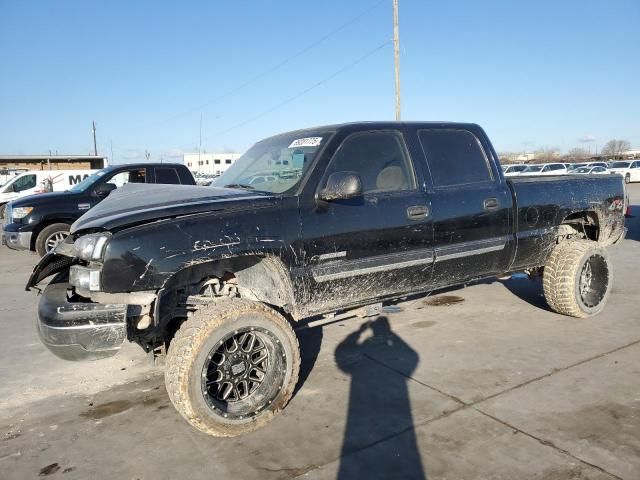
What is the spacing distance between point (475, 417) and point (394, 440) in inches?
23.6

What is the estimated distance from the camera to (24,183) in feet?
64.8

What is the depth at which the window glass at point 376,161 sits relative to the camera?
3.73 meters

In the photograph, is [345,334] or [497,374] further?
[345,334]

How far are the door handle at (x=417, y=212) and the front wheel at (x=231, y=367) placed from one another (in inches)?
51.1

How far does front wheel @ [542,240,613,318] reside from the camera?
16.0 feet

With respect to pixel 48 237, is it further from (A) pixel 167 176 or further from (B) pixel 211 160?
(B) pixel 211 160

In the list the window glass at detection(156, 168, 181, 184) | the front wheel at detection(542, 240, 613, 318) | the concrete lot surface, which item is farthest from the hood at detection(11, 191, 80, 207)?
the front wheel at detection(542, 240, 613, 318)

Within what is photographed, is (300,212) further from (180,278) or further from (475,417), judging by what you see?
(475,417)

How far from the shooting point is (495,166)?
15.0ft

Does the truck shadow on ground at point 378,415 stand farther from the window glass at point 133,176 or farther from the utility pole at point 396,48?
the utility pole at point 396,48

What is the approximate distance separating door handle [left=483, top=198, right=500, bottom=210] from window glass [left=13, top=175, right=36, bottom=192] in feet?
65.6

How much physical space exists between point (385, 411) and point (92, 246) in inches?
82.7

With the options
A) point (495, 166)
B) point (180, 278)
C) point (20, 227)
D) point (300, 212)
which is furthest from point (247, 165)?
point (20, 227)

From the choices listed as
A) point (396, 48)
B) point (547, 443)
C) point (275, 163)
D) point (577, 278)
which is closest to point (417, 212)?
point (275, 163)
